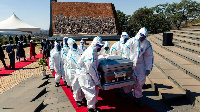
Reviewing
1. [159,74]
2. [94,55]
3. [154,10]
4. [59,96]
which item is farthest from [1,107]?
[154,10]

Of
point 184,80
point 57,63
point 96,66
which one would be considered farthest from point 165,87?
point 57,63

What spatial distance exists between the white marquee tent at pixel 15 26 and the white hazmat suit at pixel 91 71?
54.1 ft

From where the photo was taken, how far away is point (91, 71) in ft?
12.4

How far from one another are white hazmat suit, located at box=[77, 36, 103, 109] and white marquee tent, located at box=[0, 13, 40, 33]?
16498mm

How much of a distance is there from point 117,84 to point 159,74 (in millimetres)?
3087

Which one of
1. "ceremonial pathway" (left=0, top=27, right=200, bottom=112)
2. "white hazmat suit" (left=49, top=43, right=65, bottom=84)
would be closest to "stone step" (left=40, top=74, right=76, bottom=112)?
"ceremonial pathway" (left=0, top=27, right=200, bottom=112)

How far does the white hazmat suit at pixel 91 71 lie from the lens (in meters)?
3.80

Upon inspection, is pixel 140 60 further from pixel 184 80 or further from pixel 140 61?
pixel 184 80

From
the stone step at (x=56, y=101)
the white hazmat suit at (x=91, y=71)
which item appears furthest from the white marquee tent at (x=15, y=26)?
the white hazmat suit at (x=91, y=71)

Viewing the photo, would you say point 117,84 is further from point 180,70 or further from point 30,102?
point 180,70

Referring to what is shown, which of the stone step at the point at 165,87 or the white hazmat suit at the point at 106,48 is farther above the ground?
the white hazmat suit at the point at 106,48

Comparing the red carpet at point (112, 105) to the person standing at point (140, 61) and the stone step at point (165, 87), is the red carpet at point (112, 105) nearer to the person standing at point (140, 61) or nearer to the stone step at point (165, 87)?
the person standing at point (140, 61)

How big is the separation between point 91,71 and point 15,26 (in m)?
17.6

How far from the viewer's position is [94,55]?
12.6ft
